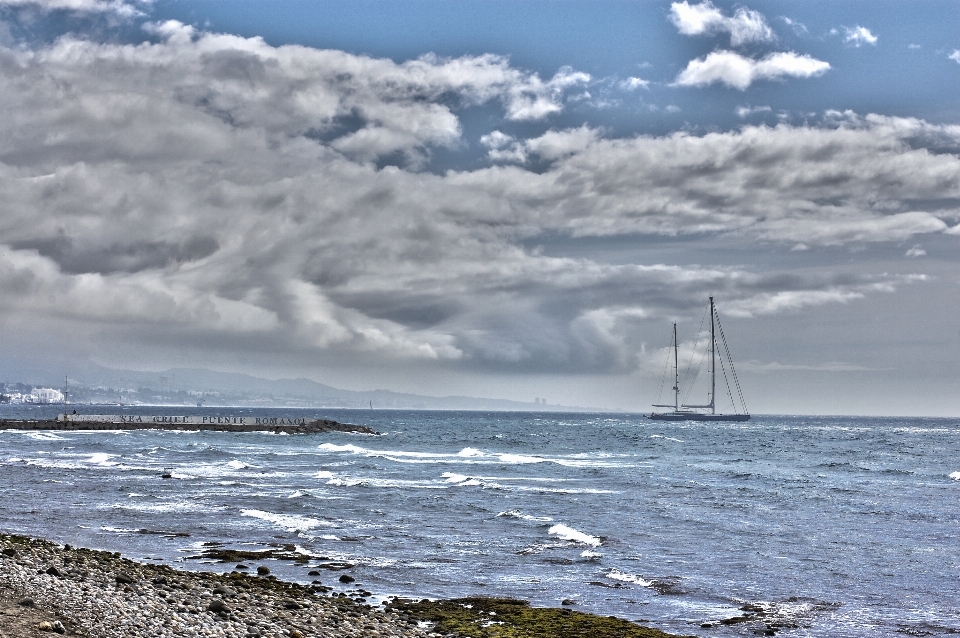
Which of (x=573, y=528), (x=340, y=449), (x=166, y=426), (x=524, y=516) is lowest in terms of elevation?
(x=166, y=426)

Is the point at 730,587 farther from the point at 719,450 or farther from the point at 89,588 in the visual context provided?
the point at 719,450

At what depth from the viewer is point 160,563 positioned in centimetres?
2559

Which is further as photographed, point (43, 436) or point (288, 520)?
point (43, 436)

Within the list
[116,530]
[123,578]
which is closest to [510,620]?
[123,578]

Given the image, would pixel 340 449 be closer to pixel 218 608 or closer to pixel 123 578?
pixel 123 578

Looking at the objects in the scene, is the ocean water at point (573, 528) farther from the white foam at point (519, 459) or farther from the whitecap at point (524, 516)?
the white foam at point (519, 459)

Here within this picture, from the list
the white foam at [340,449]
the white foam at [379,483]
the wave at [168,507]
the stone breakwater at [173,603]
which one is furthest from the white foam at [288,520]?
the white foam at [340,449]

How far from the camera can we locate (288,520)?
3566 centimetres

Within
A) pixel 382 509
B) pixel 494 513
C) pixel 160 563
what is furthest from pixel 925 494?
pixel 160 563

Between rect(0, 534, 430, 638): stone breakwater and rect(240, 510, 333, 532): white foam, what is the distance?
33.7ft

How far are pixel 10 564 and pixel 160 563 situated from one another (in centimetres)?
467

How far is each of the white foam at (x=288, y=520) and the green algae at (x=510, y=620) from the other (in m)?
13.4

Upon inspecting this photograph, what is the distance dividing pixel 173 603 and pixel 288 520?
17.1 meters

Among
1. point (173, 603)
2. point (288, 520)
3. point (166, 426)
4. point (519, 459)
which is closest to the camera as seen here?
point (173, 603)
